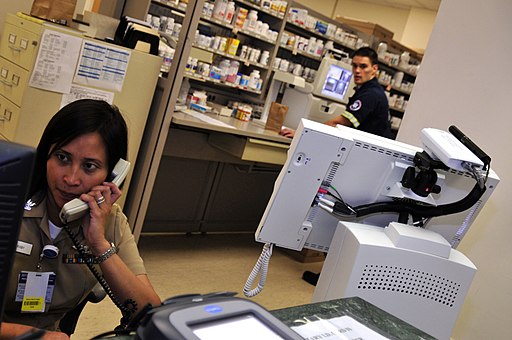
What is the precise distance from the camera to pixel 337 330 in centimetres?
107

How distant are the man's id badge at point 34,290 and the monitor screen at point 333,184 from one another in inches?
25.7

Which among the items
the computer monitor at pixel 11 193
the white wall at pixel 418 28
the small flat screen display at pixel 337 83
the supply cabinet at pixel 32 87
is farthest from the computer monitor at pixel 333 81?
the white wall at pixel 418 28

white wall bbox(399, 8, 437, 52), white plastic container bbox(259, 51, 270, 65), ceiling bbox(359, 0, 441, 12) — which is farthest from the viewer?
white wall bbox(399, 8, 437, 52)

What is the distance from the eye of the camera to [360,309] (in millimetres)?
1244

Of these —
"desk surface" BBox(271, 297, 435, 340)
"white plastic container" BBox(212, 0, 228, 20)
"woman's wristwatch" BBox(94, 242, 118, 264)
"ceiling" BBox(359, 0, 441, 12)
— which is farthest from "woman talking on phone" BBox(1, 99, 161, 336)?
"ceiling" BBox(359, 0, 441, 12)

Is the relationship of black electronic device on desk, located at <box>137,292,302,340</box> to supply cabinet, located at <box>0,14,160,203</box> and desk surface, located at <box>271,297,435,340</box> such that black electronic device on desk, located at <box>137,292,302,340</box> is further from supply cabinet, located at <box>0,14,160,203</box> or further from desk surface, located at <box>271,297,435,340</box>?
supply cabinet, located at <box>0,14,160,203</box>

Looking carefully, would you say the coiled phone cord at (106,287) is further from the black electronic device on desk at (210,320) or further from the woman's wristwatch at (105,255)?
the black electronic device on desk at (210,320)

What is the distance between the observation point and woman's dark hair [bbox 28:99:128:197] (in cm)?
133

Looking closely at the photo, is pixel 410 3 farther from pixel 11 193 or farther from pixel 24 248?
pixel 11 193

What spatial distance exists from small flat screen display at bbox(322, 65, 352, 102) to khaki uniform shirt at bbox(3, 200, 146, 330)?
3.40 m

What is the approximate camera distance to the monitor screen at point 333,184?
1.63 meters

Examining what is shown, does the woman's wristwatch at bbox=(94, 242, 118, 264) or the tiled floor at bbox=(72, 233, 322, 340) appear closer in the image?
the woman's wristwatch at bbox=(94, 242, 118, 264)

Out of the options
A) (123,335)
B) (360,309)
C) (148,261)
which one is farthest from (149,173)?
(123,335)

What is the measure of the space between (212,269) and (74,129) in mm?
2545
